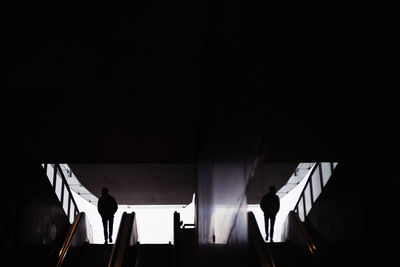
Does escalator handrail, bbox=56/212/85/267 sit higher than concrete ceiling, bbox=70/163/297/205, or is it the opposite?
concrete ceiling, bbox=70/163/297/205

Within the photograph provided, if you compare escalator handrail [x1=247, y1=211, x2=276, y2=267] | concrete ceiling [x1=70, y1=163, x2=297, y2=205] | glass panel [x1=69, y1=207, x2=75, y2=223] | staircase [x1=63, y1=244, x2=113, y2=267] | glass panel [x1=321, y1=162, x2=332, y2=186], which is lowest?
escalator handrail [x1=247, y1=211, x2=276, y2=267]

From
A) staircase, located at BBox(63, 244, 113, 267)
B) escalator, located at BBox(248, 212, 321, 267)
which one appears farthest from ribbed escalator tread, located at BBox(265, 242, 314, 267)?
staircase, located at BBox(63, 244, 113, 267)

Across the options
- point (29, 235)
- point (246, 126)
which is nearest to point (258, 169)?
point (246, 126)

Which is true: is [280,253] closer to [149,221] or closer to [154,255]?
[154,255]

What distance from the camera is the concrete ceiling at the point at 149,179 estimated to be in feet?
46.8

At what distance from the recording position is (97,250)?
1121 centimetres

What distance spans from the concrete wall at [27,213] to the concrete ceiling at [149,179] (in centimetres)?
327

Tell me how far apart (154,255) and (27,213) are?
10.0ft

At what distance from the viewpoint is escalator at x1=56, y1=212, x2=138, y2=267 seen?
9297 mm

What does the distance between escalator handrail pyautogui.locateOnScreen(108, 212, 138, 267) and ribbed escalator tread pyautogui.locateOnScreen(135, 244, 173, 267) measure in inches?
19.6

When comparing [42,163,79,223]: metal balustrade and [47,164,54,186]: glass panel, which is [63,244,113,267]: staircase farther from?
[47,164,54,186]: glass panel

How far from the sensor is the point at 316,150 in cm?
882

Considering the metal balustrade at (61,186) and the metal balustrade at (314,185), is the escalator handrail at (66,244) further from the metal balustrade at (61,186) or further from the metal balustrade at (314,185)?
the metal balustrade at (314,185)

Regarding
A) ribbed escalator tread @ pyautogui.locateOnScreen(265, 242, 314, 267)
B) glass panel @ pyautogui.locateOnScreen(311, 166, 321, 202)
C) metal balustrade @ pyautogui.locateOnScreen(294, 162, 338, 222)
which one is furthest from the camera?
glass panel @ pyautogui.locateOnScreen(311, 166, 321, 202)
